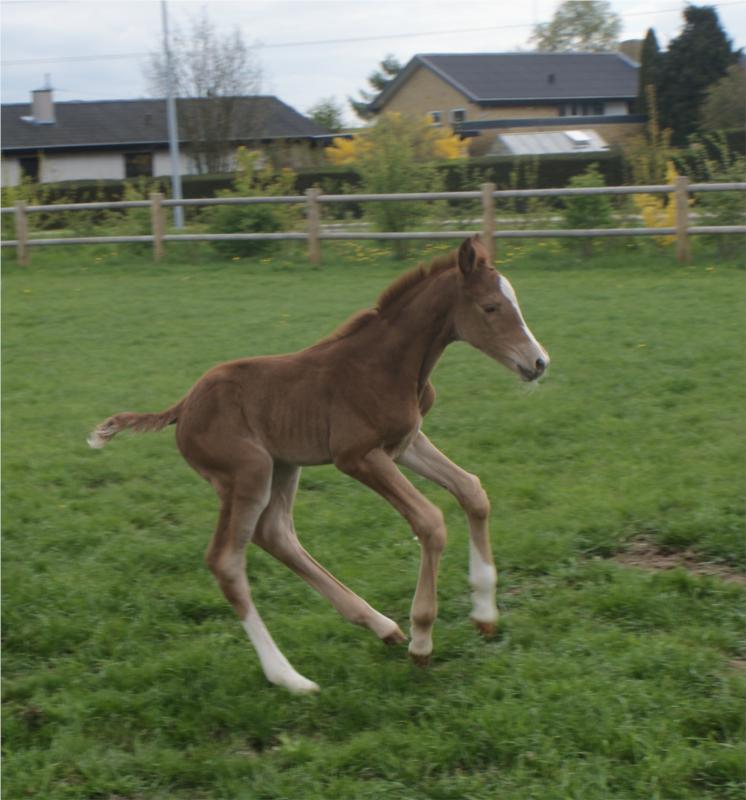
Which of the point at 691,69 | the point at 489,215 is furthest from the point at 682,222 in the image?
the point at 691,69

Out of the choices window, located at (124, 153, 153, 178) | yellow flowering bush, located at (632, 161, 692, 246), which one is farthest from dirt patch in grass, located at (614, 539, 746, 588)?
window, located at (124, 153, 153, 178)

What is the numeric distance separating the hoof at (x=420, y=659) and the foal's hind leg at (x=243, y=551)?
0.39m

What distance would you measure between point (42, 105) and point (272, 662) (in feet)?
159

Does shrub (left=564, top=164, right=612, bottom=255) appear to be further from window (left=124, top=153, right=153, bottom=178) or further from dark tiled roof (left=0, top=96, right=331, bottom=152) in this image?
window (left=124, top=153, right=153, bottom=178)

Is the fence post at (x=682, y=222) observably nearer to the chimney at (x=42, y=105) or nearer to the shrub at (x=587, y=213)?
the shrub at (x=587, y=213)

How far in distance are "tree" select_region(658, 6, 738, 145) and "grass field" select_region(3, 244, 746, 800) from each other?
39557 millimetres

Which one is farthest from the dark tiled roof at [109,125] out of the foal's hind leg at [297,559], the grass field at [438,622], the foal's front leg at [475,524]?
the foal's front leg at [475,524]

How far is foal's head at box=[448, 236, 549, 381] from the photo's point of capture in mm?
3949

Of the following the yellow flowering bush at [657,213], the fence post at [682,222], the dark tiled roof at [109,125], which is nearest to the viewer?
the fence post at [682,222]

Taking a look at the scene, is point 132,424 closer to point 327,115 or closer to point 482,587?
point 482,587

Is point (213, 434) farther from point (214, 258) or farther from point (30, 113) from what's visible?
point (30, 113)

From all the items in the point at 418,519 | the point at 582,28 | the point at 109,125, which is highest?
the point at 582,28

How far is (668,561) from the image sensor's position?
16.1 ft

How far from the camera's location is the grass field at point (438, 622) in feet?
11.6
